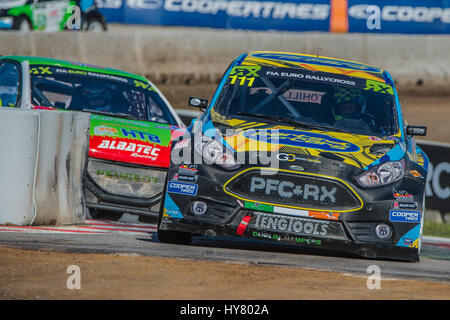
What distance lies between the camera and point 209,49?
816 inches

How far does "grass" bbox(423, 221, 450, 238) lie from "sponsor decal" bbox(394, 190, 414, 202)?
15.4ft

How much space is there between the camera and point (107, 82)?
11461 millimetres

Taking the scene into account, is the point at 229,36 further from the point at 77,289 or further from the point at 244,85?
the point at 77,289

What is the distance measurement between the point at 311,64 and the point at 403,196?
2.10 m

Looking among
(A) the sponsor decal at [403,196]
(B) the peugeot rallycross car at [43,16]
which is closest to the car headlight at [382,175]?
(A) the sponsor decal at [403,196]

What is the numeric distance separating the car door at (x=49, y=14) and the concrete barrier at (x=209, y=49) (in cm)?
346

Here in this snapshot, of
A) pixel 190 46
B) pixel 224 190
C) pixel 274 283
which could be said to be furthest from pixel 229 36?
pixel 274 283

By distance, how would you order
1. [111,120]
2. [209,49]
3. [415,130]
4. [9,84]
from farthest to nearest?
1. [209,49]
2. [9,84]
3. [111,120]
4. [415,130]

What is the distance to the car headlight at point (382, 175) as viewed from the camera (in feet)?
25.9

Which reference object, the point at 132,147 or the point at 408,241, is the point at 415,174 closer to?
the point at 408,241

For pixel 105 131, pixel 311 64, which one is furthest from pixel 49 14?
pixel 311 64

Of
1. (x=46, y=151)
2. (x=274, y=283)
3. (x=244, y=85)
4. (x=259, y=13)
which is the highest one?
(x=259, y=13)

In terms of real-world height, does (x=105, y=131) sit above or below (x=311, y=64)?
below

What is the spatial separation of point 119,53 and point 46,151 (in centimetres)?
1100
